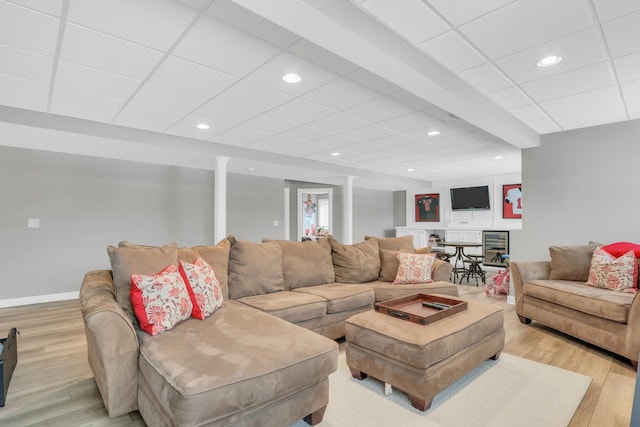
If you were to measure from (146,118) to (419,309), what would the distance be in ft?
11.6

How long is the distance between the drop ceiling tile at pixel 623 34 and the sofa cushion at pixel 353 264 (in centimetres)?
271

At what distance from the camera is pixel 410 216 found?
9.88m

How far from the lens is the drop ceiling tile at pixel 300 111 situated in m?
3.27

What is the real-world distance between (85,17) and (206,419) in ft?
7.48

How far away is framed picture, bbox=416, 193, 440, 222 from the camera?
9219mm

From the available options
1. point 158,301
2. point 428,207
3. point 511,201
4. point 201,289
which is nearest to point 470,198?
point 511,201


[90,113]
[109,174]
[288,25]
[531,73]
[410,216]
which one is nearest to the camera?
[288,25]

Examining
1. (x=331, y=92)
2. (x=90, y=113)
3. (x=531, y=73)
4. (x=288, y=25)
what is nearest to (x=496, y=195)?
(x=531, y=73)

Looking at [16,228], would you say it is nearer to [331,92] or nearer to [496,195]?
[331,92]

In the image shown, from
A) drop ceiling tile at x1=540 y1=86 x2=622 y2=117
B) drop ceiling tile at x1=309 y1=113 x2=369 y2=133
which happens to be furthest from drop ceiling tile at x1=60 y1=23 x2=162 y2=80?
drop ceiling tile at x1=540 y1=86 x2=622 y2=117

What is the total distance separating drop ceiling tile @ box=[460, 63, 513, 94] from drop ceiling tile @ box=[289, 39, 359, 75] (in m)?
0.93

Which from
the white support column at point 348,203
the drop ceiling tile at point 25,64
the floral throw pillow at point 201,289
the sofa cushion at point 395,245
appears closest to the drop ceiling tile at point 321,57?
the floral throw pillow at point 201,289

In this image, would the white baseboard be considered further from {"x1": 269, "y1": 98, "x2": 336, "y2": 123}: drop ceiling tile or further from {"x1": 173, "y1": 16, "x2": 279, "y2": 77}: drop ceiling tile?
{"x1": 173, "y1": 16, "x2": 279, "y2": 77}: drop ceiling tile

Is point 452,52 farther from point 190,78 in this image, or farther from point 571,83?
point 190,78
